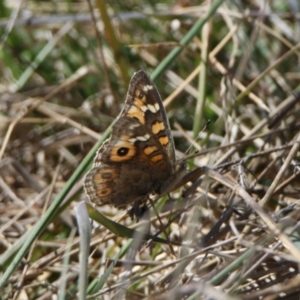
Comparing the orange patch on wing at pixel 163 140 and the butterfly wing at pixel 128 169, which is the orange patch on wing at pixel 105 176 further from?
the orange patch on wing at pixel 163 140

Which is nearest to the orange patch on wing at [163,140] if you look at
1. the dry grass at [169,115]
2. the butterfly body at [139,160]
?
the butterfly body at [139,160]

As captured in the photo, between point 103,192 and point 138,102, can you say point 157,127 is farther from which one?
point 103,192

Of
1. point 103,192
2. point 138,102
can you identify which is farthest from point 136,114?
point 103,192

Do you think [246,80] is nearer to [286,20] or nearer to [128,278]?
[286,20]

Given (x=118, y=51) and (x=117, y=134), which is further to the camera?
(x=118, y=51)

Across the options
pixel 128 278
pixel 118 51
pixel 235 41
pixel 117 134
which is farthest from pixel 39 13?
pixel 128 278

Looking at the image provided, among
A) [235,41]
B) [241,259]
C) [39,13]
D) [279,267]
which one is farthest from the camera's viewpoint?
[39,13]

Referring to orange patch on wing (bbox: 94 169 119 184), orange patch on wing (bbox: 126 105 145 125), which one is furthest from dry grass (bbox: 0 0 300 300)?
orange patch on wing (bbox: 126 105 145 125)

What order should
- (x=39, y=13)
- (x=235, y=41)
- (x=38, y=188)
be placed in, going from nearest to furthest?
1. (x=38, y=188)
2. (x=235, y=41)
3. (x=39, y=13)

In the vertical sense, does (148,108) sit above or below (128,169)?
above
